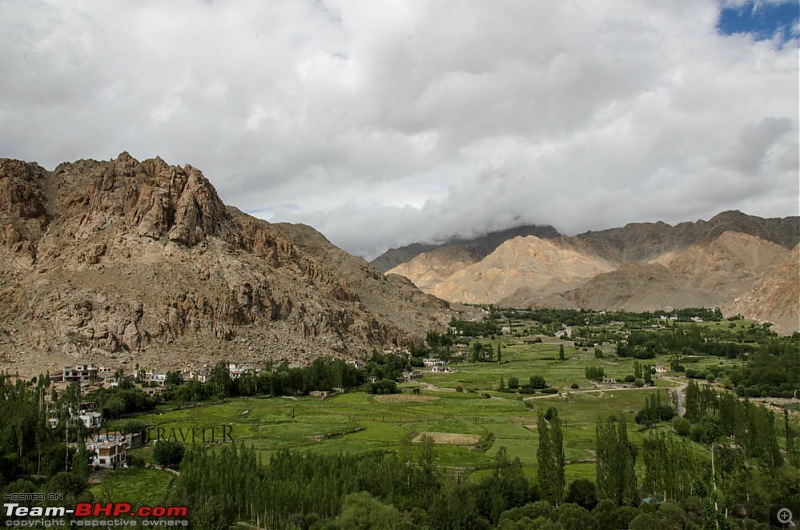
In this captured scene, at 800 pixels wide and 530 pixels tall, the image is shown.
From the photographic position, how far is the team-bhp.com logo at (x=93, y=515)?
32938 millimetres

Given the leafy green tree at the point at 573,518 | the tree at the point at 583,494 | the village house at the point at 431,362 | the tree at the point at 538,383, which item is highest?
the village house at the point at 431,362

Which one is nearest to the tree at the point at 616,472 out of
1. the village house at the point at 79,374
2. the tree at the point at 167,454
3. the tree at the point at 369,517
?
the tree at the point at 369,517

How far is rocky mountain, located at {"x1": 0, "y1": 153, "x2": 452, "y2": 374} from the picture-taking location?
91.9 meters

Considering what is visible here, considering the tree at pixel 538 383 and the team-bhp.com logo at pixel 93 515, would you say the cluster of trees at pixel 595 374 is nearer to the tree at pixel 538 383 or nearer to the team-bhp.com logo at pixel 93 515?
the tree at pixel 538 383

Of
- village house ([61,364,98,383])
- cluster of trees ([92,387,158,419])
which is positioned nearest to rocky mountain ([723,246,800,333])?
cluster of trees ([92,387,158,419])

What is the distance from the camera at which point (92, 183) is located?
118 metres

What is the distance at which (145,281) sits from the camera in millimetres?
101312

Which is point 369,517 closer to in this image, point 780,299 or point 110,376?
point 110,376

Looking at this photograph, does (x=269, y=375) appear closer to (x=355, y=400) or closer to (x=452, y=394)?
(x=355, y=400)

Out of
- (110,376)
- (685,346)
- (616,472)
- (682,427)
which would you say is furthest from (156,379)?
(685,346)

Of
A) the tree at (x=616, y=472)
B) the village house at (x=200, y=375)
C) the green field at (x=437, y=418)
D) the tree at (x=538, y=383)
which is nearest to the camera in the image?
the tree at (x=616, y=472)

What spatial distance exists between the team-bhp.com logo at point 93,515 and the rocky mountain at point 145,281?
180 ft

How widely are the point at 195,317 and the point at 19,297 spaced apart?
26.6 m

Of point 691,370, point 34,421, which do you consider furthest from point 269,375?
point 691,370
